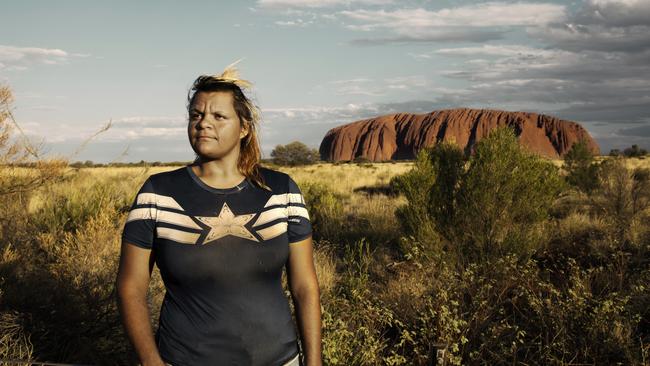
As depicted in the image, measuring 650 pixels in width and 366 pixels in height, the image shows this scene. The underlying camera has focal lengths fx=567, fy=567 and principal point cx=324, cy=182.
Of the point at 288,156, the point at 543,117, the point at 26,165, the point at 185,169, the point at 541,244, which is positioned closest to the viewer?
the point at 185,169

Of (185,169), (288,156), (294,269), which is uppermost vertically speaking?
(185,169)

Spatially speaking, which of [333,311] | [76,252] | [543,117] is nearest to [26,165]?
[76,252]

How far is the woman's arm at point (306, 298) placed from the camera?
2.26 meters

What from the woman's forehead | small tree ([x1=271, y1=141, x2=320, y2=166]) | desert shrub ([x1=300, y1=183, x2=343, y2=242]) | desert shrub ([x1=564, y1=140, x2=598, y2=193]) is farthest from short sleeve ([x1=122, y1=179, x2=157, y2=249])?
small tree ([x1=271, y1=141, x2=320, y2=166])

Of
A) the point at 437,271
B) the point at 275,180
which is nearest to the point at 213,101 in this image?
the point at 275,180

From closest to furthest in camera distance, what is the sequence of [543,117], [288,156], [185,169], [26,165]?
[185,169]
[26,165]
[288,156]
[543,117]

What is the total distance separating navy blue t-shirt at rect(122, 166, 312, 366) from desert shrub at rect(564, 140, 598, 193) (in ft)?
58.3

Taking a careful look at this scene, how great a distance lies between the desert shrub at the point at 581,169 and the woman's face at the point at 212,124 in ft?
58.2

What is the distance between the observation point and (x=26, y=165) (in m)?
8.18

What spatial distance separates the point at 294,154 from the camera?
66562 millimetres

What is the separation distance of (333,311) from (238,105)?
392 cm

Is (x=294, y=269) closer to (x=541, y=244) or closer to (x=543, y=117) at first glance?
(x=541, y=244)

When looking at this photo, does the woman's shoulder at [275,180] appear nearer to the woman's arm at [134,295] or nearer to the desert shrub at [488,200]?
the woman's arm at [134,295]

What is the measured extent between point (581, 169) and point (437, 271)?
13482 mm
